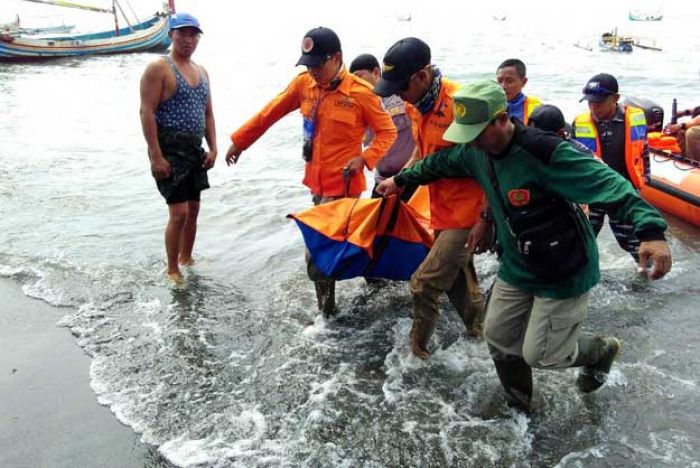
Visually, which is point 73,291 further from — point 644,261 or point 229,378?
point 644,261

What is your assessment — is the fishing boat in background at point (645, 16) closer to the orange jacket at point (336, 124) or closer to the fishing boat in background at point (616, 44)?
the fishing boat in background at point (616, 44)

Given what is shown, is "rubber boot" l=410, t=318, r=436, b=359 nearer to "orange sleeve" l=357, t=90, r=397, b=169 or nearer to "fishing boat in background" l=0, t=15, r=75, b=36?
"orange sleeve" l=357, t=90, r=397, b=169

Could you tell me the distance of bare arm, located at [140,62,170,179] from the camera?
16.6 ft

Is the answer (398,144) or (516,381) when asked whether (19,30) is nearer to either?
(398,144)

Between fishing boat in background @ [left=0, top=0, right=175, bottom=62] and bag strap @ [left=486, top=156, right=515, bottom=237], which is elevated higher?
bag strap @ [left=486, top=156, right=515, bottom=237]

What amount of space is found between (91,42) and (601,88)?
1309 inches

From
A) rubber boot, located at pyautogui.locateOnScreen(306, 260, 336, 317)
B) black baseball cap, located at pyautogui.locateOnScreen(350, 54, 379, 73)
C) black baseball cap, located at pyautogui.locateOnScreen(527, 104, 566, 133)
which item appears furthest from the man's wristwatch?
black baseball cap, located at pyautogui.locateOnScreen(350, 54, 379, 73)

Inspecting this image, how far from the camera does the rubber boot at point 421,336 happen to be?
4.36 meters

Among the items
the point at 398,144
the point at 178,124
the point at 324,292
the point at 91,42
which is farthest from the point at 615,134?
the point at 91,42

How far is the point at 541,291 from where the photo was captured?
10.6 feet

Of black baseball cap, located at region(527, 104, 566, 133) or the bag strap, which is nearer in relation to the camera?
the bag strap

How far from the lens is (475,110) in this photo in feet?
9.73

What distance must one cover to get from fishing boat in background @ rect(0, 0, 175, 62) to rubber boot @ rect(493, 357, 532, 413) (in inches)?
Result: 1260

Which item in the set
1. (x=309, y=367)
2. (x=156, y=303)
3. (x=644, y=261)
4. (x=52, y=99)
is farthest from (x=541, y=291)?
(x=52, y=99)
